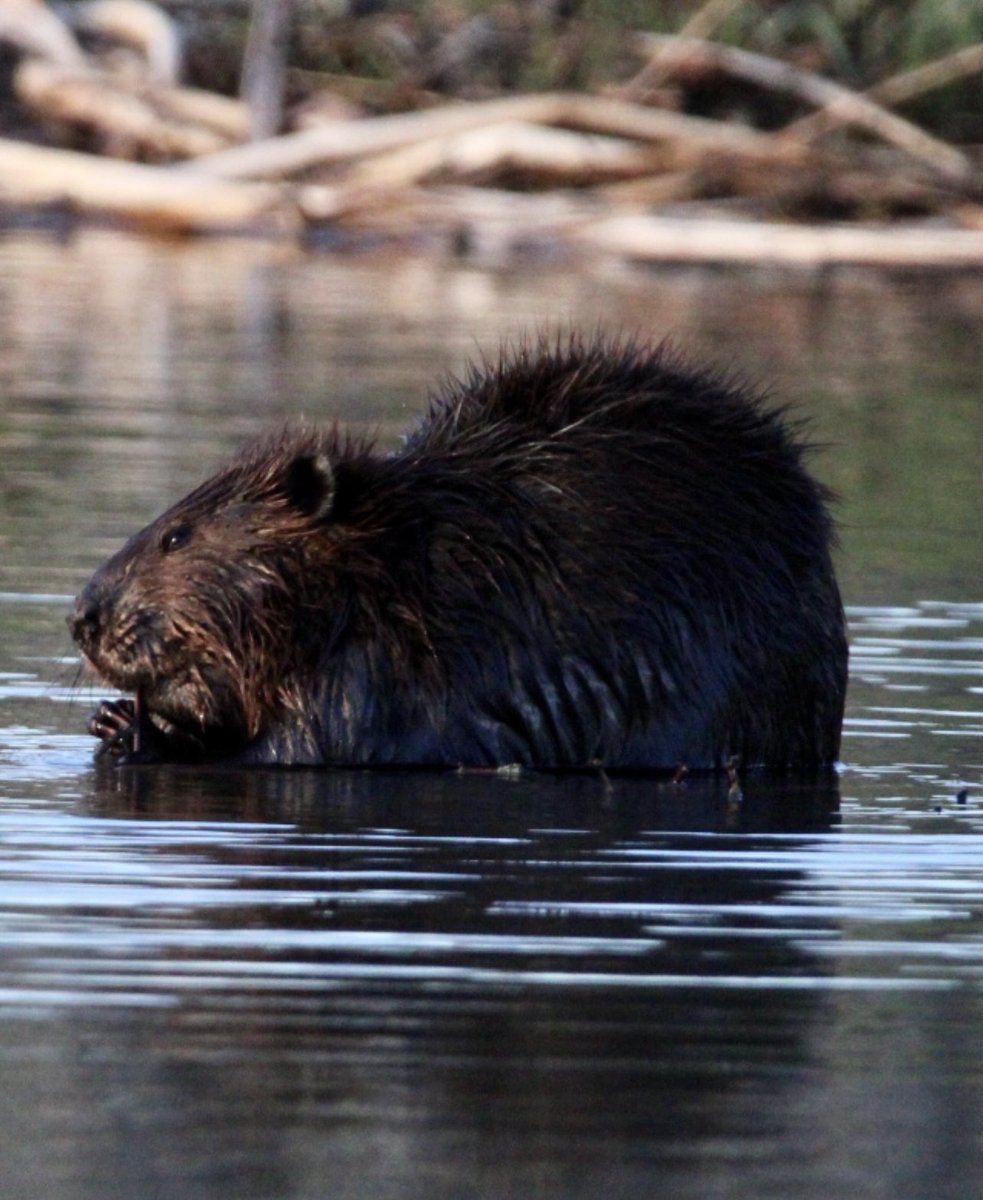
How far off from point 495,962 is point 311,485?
2142 millimetres

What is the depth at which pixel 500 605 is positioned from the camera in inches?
233

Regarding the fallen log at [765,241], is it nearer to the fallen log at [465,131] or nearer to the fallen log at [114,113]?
the fallen log at [465,131]

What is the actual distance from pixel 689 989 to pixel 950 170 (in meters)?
18.8

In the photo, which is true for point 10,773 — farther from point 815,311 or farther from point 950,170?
point 950,170

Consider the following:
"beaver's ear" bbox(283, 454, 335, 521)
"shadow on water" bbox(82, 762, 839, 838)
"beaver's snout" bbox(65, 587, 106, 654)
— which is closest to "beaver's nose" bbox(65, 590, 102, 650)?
"beaver's snout" bbox(65, 587, 106, 654)

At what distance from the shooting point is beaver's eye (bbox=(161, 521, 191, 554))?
6.08m

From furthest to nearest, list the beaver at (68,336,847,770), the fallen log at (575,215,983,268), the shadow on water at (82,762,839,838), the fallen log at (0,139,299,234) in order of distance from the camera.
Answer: the fallen log at (0,139,299,234), the fallen log at (575,215,983,268), the beaver at (68,336,847,770), the shadow on water at (82,762,839,838)

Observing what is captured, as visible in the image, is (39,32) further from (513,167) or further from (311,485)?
(311,485)

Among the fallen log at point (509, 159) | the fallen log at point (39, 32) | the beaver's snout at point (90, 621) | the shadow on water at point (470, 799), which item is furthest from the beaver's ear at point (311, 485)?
the fallen log at point (39, 32)

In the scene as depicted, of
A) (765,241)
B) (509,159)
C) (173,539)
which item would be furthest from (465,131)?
(173,539)

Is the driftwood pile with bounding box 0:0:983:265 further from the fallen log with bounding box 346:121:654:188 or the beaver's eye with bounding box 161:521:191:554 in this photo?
the beaver's eye with bounding box 161:521:191:554

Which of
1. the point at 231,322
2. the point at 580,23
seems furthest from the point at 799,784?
the point at 580,23

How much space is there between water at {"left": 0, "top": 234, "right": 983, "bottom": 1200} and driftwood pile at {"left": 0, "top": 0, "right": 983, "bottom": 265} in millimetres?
13189

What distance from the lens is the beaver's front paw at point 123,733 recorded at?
595 centimetres
